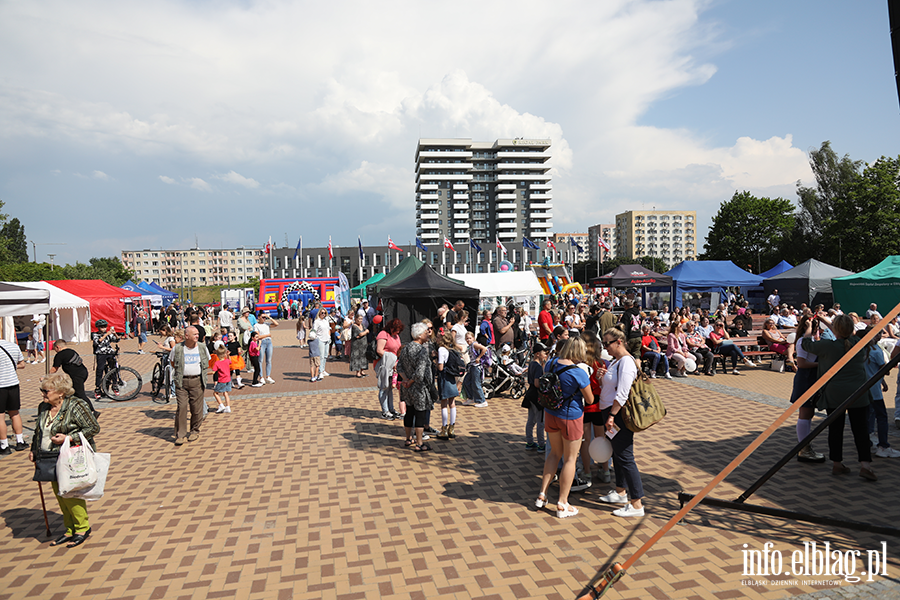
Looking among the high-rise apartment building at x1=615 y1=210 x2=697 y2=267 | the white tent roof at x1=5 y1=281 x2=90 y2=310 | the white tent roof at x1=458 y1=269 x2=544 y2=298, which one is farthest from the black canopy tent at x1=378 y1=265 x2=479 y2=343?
the high-rise apartment building at x1=615 y1=210 x2=697 y2=267

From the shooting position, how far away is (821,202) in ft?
157

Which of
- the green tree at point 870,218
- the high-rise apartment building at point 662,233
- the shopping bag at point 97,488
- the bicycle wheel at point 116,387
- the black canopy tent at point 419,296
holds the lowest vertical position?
the bicycle wheel at point 116,387

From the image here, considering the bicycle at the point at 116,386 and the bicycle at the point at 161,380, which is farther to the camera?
the bicycle at the point at 116,386

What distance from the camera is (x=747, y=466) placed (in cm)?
601

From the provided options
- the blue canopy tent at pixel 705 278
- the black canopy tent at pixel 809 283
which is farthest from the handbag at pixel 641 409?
the black canopy tent at pixel 809 283

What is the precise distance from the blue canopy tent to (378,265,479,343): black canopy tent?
12.8 m

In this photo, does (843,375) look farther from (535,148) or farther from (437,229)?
(535,148)

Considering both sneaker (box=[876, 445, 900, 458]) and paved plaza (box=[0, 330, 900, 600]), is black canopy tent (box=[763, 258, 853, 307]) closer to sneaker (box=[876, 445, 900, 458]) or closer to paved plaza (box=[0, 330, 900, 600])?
paved plaza (box=[0, 330, 900, 600])

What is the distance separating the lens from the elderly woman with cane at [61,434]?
4.34 meters

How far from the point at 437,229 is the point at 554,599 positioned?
11631 cm

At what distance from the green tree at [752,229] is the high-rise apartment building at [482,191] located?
62252mm

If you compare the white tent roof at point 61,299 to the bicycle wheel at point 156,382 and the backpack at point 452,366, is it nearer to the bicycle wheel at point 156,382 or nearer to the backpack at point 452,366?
the bicycle wheel at point 156,382

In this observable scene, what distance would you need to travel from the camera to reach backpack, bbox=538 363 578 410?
15.3 feet

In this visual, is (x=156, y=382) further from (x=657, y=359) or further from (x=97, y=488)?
(x=657, y=359)
